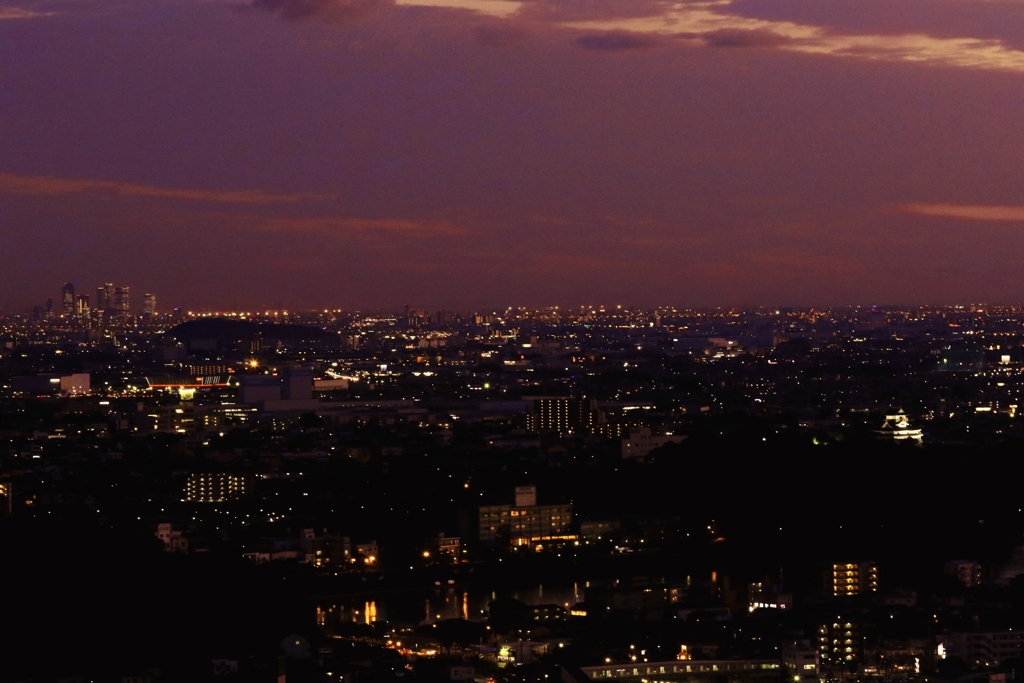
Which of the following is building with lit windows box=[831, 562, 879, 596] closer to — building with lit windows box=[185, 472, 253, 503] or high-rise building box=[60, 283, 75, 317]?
building with lit windows box=[185, 472, 253, 503]

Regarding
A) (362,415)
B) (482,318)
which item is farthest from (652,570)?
(482,318)

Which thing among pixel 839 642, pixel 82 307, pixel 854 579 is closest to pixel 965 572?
pixel 854 579

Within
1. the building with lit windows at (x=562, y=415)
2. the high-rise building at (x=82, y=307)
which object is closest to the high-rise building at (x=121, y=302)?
the high-rise building at (x=82, y=307)

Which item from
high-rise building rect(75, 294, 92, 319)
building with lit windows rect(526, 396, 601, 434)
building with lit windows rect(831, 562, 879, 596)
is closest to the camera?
building with lit windows rect(831, 562, 879, 596)

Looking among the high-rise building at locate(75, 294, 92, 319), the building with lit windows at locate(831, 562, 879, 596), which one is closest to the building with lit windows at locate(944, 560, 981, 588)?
the building with lit windows at locate(831, 562, 879, 596)

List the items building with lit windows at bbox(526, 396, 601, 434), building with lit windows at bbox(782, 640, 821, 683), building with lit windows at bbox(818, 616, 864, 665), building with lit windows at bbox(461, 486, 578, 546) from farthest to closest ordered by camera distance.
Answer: building with lit windows at bbox(526, 396, 601, 434) < building with lit windows at bbox(461, 486, 578, 546) < building with lit windows at bbox(818, 616, 864, 665) < building with lit windows at bbox(782, 640, 821, 683)

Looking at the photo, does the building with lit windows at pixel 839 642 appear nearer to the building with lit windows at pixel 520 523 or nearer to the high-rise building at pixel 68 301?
the building with lit windows at pixel 520 523
